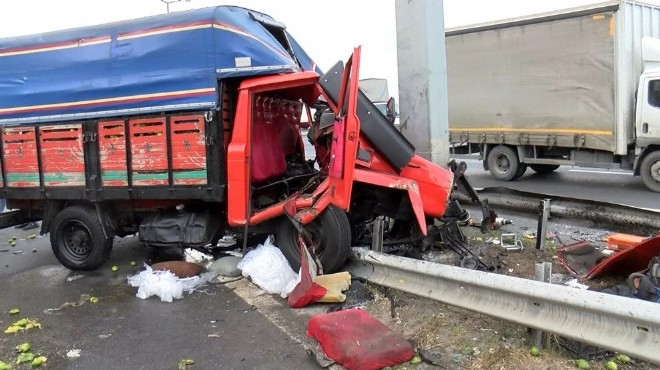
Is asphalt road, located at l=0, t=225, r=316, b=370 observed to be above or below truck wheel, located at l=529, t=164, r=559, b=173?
below

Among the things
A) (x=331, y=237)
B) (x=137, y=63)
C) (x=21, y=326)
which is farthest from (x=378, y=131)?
(x=21, y=326)

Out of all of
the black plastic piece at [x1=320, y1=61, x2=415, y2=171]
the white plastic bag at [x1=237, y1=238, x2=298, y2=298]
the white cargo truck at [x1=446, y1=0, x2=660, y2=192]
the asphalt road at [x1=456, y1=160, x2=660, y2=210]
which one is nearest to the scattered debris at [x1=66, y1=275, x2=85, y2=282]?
the white plastic bag at [x1=237, y1=238, x2=298, y2=298]

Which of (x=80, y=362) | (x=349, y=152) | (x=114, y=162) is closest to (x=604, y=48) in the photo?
(x=349, y=152)

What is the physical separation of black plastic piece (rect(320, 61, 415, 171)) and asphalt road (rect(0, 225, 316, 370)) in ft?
6.15

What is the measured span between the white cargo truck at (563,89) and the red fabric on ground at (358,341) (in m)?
8.95

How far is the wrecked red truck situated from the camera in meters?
5.35

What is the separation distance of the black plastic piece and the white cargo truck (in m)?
7.43

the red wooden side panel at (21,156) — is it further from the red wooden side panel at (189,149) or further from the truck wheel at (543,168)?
the truck wheel at (543,168)

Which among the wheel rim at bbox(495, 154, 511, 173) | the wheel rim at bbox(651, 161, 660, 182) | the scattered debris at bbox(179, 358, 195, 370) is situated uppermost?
the wheel rim at bbox(495, 154, 511, 173)

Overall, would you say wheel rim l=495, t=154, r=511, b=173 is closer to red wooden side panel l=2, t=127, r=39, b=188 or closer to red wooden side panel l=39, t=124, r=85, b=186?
red wooden side panel l=39, t=124, r=85, b=186

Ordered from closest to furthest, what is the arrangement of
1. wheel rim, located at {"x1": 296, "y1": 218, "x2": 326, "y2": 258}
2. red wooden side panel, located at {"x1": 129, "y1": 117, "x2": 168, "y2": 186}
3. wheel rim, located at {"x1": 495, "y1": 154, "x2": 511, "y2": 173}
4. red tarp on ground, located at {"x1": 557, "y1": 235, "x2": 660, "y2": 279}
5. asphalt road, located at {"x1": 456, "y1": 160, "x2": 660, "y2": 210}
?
red tarp on ground, located at {"x1": 557, "y1": 235, "x2": 660, "y2": 279}
wheel rim, located at {"x1": 296, "y1": 218, "x2": 326, "y2": 258}
red wooden side panel, located at {"x1": 129, "y1": 117, "x2": 168, "y2": 186}
asphalt road, located at {"x1": 456, "y1": 160, "x2": 660, "y2": 210}
wheel rim, located at {"x1": 495, "y1": 154, "x2": 511, "y2": 173}

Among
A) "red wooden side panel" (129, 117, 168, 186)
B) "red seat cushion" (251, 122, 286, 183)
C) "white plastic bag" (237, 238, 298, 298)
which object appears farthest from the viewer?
"red seat cushion" (251, 122, 286, 183)

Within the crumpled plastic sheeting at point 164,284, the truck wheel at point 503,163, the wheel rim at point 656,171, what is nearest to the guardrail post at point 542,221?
the crumpled plastic sheeting at point 164,284

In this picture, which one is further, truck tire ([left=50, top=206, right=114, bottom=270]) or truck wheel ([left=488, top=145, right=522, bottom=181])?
truck wheel ([left=488, top=145, right=522, bottom=181])
